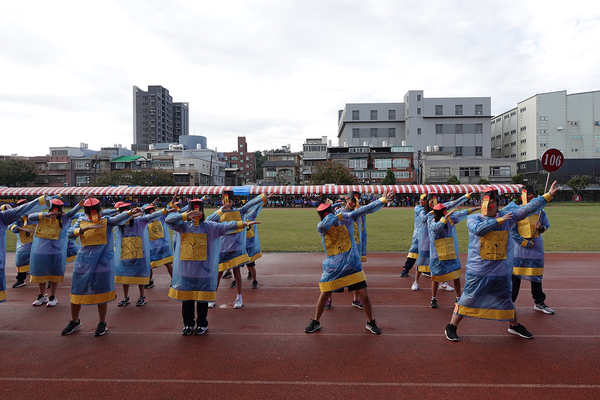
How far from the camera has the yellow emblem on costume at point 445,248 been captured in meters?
6.41

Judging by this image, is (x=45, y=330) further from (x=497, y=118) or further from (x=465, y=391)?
(x=497, y=118)

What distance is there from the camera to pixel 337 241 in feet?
17.0

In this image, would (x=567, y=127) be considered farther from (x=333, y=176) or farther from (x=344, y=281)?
(x=344, y=281)

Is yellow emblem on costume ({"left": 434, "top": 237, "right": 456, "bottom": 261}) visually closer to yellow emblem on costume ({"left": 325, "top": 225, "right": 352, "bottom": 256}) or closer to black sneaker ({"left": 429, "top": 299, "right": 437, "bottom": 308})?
black sneaker ({"left": 429, "top": 299, "right": 437, "bottom": 308})

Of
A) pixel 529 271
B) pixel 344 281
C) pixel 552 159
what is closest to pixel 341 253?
pixel 344 281

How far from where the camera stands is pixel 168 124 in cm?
11188

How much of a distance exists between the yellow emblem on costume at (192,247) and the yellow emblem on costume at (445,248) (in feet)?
13.5

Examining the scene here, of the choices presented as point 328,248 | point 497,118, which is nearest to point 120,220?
point 328,248

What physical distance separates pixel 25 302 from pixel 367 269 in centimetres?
796

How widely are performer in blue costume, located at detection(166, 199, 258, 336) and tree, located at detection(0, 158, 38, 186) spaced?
64865mm

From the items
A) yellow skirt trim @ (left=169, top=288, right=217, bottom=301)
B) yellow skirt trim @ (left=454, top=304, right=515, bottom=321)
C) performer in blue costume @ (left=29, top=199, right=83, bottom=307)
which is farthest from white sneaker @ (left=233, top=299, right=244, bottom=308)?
yellow skirt trim @ (left=454, top=304, right=515, bottom=321)

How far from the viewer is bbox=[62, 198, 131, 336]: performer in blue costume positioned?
17.0ft

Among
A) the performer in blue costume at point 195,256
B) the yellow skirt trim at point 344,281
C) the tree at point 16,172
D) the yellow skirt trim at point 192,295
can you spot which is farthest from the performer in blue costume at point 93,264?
the tree at point 16,172

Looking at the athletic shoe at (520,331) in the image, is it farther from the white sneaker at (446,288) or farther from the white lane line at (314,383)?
the white sneaker at (446,288)
